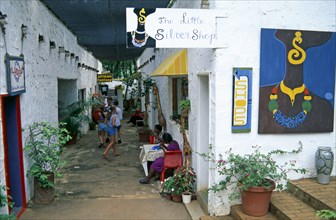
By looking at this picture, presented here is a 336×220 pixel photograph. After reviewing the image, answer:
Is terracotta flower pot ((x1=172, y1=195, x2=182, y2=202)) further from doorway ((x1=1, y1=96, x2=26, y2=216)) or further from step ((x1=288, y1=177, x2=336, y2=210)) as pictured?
doorway ((x1=1, y1=96, x2=26, y2=216))

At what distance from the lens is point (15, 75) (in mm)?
5355

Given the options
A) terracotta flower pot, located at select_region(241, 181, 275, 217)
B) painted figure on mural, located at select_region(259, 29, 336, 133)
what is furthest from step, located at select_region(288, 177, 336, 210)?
painted figure on mural, located at select_region(259, 29, 336, 133)

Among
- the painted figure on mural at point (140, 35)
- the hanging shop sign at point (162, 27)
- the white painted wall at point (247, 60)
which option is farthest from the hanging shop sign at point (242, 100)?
the painted figure on mural at point (140, 35)

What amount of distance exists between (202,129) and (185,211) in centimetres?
151

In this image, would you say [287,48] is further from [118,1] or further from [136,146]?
[136,146]

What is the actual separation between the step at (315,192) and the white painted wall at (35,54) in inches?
176

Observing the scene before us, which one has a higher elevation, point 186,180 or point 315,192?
point 315,192

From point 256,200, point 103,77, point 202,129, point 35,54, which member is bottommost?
point 256,200

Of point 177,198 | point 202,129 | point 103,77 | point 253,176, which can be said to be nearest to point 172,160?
point 177,198

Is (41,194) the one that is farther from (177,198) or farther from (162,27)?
(162,27)

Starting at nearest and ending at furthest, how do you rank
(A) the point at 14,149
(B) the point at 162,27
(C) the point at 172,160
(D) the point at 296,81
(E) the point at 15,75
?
1. (B) the point at 162,27
2. (D) the point at 296,81
3. (E) the point at 15,75
4. (A) the point at 14,149
5. (C) the point at 172,160

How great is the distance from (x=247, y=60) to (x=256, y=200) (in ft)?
6.84

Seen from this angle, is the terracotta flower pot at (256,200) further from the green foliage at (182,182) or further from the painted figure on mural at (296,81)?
the green foliage at (182,182)

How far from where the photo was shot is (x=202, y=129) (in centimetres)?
615
